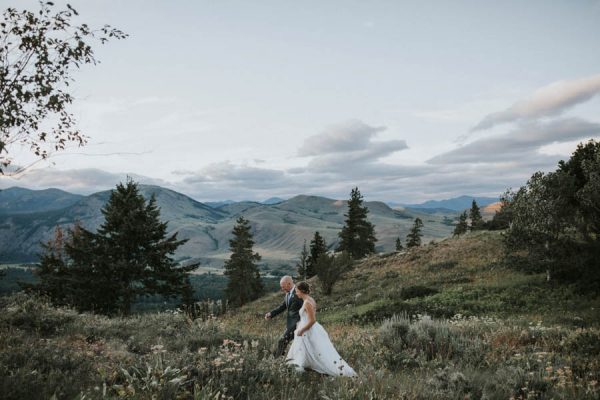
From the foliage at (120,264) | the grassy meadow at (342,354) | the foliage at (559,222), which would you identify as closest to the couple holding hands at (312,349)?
the grassy meadow at (342,354)

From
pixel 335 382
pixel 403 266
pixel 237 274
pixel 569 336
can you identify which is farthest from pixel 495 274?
pixel 237 274

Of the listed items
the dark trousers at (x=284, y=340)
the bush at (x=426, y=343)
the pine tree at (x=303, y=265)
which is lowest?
the pine tree at (x=303, y=265)

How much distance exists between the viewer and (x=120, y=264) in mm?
26594

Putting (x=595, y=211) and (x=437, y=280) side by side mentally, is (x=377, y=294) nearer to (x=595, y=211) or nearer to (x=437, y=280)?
(x=437, y=280)

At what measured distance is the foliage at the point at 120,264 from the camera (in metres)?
27.2

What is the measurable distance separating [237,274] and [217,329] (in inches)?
1662

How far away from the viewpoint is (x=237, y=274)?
5141 centimetres

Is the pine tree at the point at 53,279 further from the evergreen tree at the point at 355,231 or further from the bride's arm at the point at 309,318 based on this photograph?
the evergreen tree at the point at 355,231

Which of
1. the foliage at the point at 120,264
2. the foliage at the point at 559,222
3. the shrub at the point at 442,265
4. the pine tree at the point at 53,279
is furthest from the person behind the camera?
the shrub at the point at 442,265

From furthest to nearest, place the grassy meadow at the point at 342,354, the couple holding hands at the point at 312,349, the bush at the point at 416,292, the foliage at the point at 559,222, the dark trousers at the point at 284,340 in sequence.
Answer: the bush at the point at 416,292
the foliage at the point at 559,222
the dark trousers at the point at 284,340
the couple holding hands at the point at 312,349
the grassy meadow at the point at 342,354

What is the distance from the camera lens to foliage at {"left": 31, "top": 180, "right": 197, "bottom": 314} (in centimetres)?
2717

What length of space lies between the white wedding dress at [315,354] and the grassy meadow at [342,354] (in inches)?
9.1

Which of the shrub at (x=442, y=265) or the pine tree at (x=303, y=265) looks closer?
the shrub at (x=442, y=265)

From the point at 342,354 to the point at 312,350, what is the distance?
1361mm
